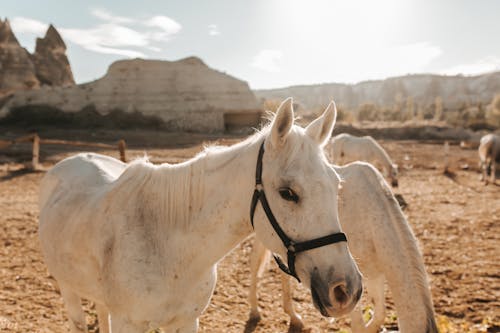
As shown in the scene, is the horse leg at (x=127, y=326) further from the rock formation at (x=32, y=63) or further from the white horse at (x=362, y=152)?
the rock formation at (x=32, y=63)

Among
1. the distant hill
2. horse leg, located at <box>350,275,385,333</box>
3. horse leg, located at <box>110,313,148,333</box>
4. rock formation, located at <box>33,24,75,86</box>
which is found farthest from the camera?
the distant hill

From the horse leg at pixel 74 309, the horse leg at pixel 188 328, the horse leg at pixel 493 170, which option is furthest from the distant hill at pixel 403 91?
the horse leg at pixel 188 328

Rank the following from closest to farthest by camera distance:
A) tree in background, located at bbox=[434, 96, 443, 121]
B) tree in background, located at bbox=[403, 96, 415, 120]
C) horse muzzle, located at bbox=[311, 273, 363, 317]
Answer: horse muzzle, located at bbox=[311, 273, 363, 317]
tree in background, located at bbox=[434, 96, 443, 121]
tree in background, located at bbox=[403, 96, 415, 120]

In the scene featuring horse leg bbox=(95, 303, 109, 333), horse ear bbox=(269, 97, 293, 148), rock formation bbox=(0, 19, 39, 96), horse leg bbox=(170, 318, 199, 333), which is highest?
rock formation bbox=(0, 19, 39, 96)

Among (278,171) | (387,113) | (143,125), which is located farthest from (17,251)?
(387,113)

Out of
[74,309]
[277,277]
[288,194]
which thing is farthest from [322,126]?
[277,277]

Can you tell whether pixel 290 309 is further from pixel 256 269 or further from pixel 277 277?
pixel 277 277

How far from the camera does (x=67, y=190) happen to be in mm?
2830

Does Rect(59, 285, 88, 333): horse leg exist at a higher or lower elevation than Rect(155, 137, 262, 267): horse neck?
lower

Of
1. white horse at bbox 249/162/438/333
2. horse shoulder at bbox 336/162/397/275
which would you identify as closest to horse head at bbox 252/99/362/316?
white horse at bbox 249/162/438/333

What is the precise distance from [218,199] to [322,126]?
2.40 feet

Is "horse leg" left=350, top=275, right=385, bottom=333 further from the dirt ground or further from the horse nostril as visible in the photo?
the horse nostril

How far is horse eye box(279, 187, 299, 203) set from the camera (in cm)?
155

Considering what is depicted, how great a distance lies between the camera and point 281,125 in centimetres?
161
